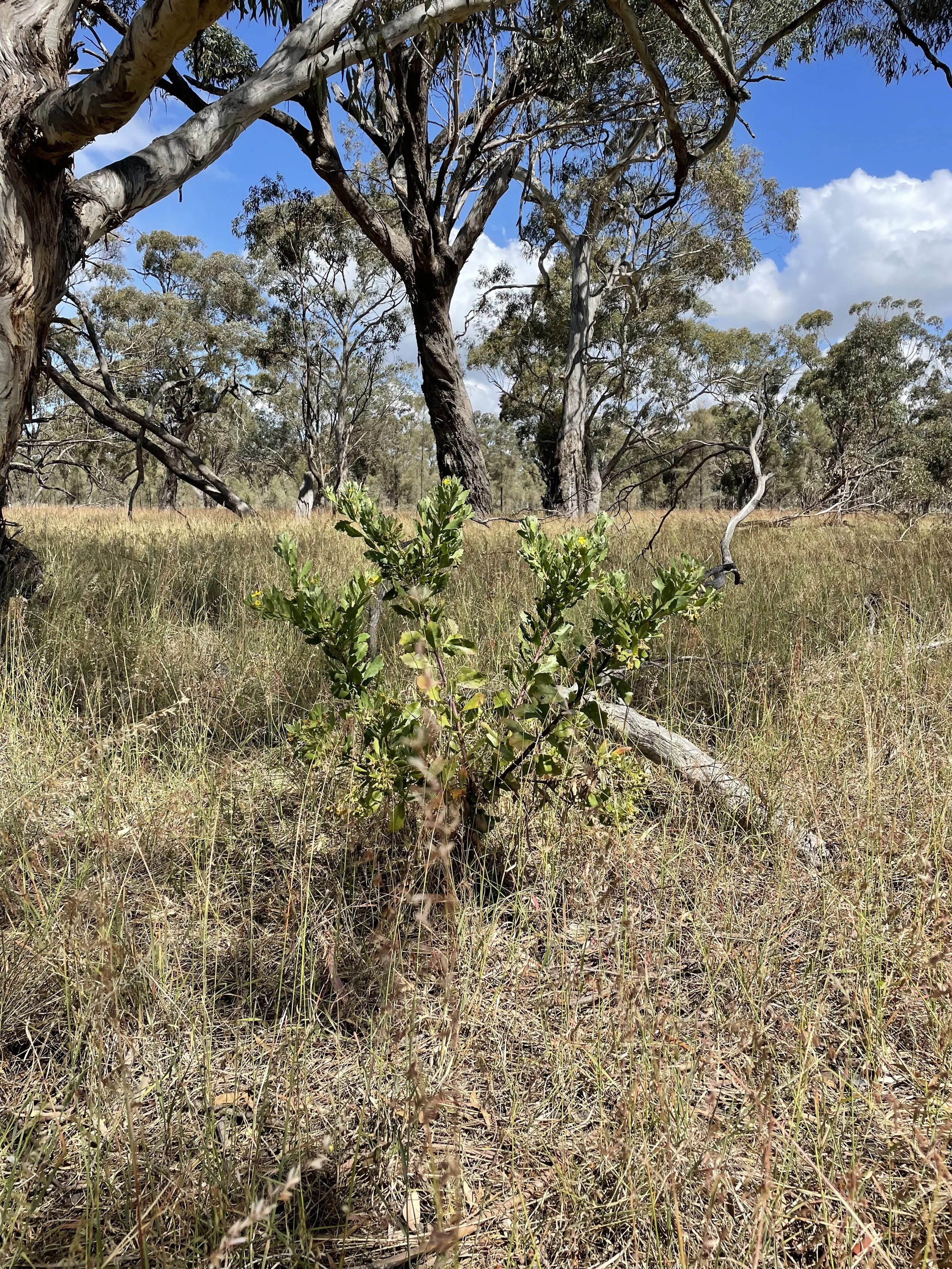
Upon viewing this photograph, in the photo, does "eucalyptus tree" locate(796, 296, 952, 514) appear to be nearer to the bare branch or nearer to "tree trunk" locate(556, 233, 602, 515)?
"tree trunk" locate(556, 233, 602, 515)

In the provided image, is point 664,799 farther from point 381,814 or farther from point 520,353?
point 520,353

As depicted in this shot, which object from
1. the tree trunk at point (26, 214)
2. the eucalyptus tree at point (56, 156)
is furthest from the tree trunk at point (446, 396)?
the tree trunk at point (26, 214)

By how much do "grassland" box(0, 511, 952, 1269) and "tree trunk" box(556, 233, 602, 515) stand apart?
38.6 ft

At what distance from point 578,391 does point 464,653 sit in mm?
14104

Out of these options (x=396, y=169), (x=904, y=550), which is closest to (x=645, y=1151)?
(x=904, y=550)

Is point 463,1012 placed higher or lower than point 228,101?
lower

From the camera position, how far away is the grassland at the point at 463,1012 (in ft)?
3.36

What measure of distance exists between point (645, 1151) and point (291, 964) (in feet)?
2.76

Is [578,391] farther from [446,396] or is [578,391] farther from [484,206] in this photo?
[446,396]

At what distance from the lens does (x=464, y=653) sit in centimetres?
172

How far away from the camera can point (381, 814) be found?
2006 mm

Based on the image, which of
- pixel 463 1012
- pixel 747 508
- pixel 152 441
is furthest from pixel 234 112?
pixel 463 1012

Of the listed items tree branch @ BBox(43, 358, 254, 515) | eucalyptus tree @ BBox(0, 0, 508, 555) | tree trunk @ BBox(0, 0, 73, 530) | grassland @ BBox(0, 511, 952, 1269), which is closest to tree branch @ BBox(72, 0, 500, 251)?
eucalyptus tree @ BBox(0, 0, 508, 555)

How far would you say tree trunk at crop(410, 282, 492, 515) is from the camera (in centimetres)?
750
